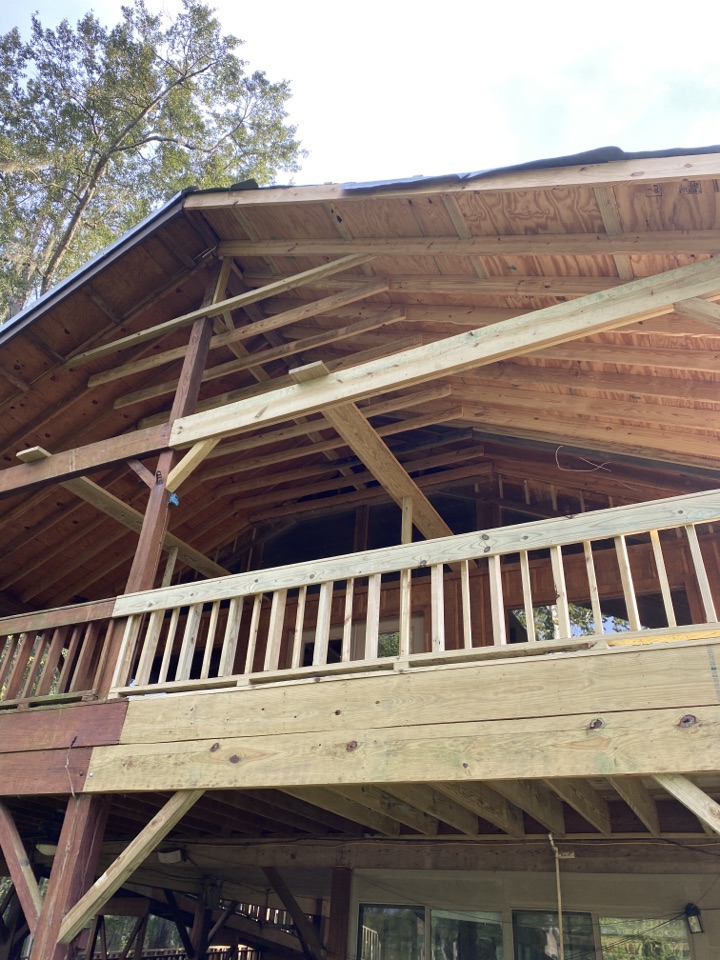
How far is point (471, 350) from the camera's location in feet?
14.8

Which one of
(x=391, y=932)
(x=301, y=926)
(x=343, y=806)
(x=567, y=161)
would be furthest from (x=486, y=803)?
(x=567, y=161)

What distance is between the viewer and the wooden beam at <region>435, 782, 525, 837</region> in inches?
154

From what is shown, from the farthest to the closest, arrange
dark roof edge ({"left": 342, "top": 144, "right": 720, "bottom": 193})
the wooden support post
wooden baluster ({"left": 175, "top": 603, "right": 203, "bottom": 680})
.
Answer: the wooden support post, wooden baluster ({"left": 175, "top": 603, "right": 203, "bottom": 680}), dark roof edge ({"left": 342, "top": 144, "right": 720, "bottom": 193})

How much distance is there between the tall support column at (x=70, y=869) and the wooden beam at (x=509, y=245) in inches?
170

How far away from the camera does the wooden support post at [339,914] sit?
6.23 m

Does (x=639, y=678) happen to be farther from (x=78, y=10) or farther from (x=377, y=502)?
(x=78, y=10)

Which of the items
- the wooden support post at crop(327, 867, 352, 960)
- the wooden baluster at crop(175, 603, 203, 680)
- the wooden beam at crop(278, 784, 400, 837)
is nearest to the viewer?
the wooden beam at crop(278, 784, 400, 837)

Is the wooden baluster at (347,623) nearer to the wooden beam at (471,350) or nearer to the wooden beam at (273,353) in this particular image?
the wooden beam at (471,350)

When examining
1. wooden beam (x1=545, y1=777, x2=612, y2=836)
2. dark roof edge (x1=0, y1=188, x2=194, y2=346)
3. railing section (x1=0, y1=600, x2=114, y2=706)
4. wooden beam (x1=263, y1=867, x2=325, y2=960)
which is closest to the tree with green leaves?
dark roof edge (x1=0, y1=188, x2=194, y2=346)

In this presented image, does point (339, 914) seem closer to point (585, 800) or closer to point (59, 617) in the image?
point (585, 800)

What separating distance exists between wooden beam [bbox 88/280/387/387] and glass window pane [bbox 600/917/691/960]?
17.1 ft

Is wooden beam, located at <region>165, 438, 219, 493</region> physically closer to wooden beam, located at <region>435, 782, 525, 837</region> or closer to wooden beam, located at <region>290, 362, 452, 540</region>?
wooden beam, located at <region>290, 362, 452, 540</region>

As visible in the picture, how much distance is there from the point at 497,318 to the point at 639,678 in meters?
3.42

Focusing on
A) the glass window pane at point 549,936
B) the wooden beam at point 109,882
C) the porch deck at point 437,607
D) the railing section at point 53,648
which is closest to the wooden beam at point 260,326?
the porch deck at point 437,607
